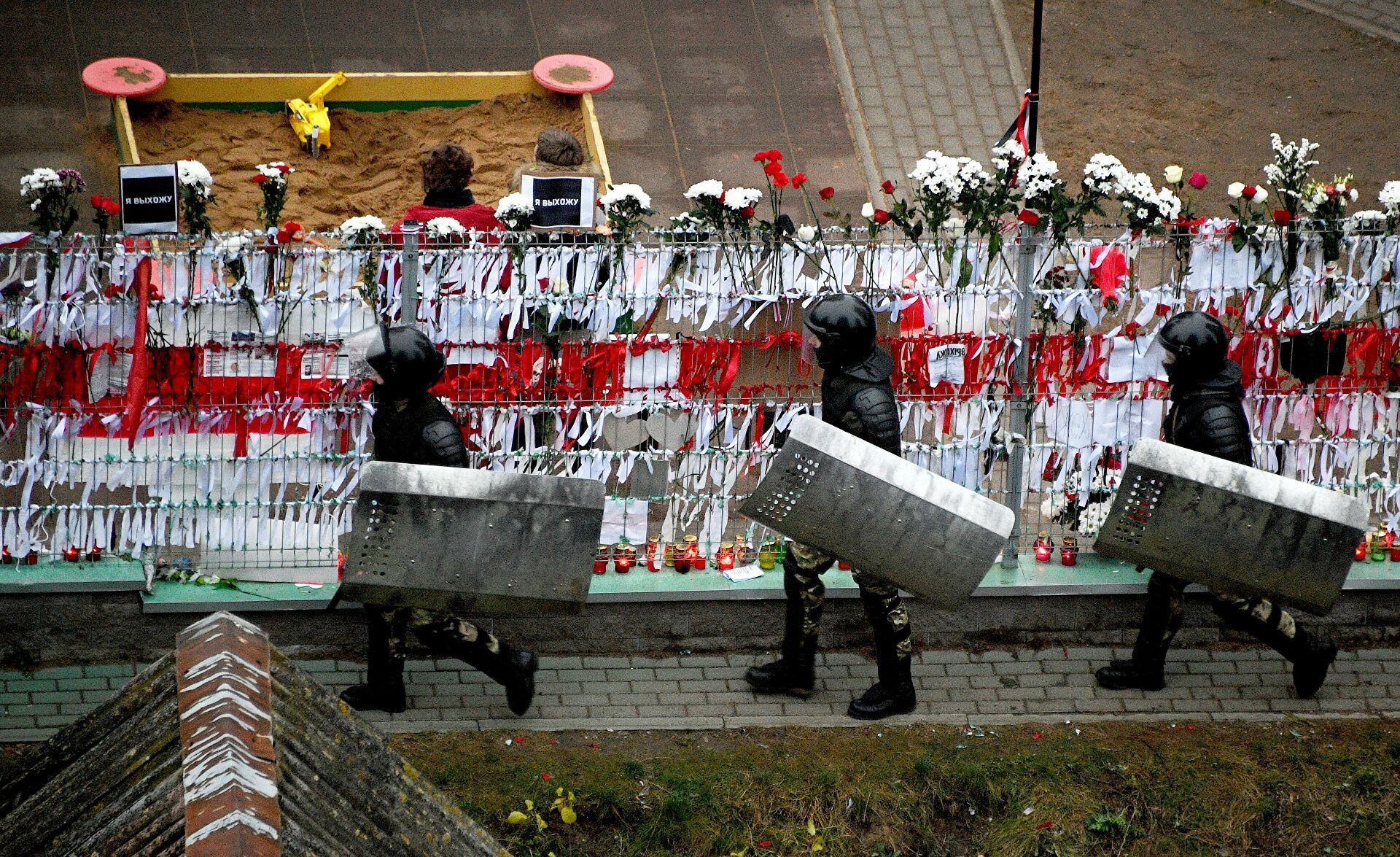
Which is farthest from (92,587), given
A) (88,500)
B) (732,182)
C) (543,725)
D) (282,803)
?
(732,182)

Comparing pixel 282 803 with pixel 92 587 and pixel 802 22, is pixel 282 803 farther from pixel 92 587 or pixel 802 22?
pixel 802 22

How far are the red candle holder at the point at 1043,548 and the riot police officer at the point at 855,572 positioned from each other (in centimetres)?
112

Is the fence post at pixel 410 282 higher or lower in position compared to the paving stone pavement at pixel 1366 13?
lower

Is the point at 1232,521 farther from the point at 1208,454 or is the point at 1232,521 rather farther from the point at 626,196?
the point at 626,196

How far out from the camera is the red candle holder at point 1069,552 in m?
9.30

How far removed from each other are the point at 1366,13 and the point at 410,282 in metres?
12.7

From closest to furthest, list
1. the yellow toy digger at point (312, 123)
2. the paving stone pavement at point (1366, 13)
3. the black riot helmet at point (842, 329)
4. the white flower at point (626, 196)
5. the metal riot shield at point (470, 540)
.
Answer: the metal riot shield at point (470, 540) → the black riot helmet at point (842, 329) → the white flower at point (626, 196) → the yellow toy digger at point (312, 123) → the paving stone pavement at point (1366, 13)

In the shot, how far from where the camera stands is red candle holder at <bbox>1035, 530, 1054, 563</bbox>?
369 inches

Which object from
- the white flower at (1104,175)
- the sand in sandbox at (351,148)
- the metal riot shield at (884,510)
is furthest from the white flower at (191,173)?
the sand in sandbox at (351,148)

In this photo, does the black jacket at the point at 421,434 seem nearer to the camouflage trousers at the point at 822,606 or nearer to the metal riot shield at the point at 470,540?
the metal riot shield at the point at 470,540

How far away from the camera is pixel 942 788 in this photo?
8086mm

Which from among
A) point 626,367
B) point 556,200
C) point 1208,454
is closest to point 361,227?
point 626,367

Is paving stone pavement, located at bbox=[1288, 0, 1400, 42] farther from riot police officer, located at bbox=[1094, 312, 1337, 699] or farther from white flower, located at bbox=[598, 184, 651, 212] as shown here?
white flower, located at bbox=[598, 184, 651, 212]

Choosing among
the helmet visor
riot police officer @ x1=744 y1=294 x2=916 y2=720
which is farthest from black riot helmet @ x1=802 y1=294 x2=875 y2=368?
the helmet visor
